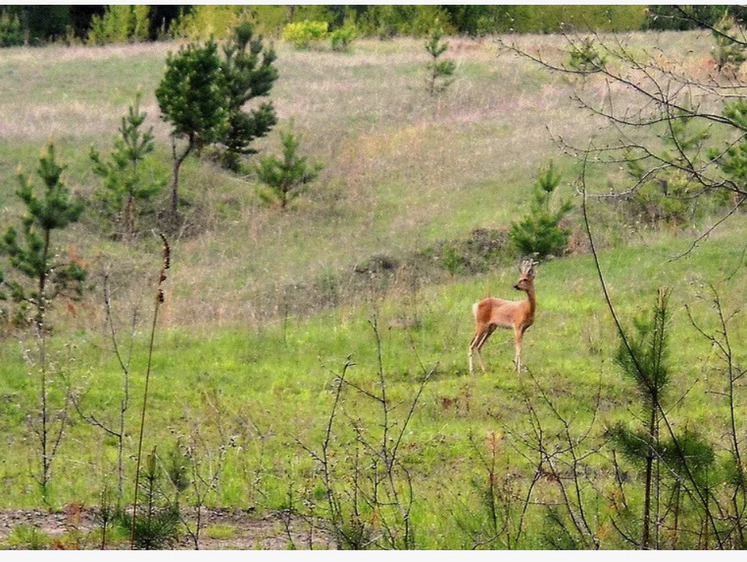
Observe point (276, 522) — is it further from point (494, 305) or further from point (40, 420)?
point (494, 305)

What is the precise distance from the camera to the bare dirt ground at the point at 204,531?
204 inches

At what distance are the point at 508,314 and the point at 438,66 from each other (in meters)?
7.49

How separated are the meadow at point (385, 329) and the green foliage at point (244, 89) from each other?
1.58ft

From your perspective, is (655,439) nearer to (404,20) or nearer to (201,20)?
(404,20)

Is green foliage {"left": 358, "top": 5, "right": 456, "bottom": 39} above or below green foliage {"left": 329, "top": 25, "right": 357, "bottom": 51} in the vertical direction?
above

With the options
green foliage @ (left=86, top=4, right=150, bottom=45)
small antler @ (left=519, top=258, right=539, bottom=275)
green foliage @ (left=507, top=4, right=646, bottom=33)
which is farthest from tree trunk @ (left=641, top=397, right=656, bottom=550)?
green foliage @ (left=86, top=4, right=150, bottom=45)

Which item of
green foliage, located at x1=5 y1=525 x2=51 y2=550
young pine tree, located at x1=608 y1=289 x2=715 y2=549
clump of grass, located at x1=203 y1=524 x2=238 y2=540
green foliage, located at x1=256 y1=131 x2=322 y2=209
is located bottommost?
clump of grass, located at x1=203 y1=524 x2=238 y2=540

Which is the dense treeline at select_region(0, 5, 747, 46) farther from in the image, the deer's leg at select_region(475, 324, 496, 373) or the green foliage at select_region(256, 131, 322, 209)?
the deer's leg at select_region(475, 324, 496, 373)

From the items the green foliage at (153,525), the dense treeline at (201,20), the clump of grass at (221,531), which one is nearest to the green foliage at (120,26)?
the dense treeline at (201,20)

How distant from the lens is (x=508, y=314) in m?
8.21

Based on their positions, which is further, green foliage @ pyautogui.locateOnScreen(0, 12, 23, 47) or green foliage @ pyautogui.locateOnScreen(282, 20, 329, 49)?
green foliage @ pyautogui.locateOnScreen(0, 12, 23, 47)

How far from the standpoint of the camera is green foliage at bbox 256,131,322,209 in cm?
1262

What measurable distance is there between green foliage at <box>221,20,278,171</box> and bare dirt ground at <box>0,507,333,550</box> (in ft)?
27.5

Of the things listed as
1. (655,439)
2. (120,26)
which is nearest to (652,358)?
(655,439)
